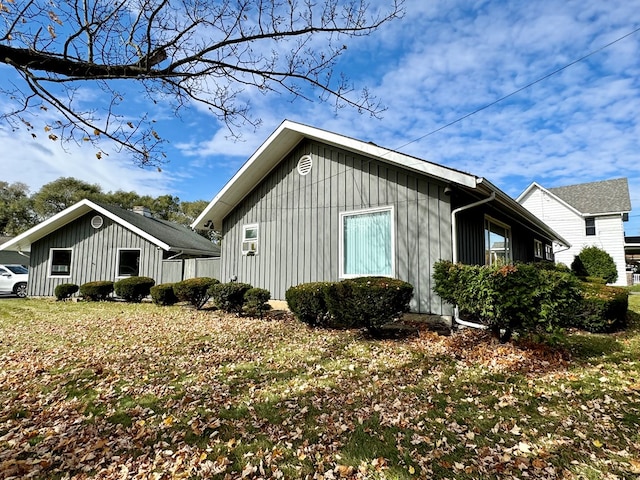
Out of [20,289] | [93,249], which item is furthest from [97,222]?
[20,289]

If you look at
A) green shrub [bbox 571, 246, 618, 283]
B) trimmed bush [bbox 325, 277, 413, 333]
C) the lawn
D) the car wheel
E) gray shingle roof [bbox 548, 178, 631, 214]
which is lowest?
the lawn

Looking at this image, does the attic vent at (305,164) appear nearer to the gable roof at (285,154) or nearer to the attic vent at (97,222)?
the gable roof at (285,154)

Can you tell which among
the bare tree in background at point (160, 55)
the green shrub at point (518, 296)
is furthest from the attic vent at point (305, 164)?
the bare tree in background at point (160, 55)

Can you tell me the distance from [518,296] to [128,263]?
1563 centimetres

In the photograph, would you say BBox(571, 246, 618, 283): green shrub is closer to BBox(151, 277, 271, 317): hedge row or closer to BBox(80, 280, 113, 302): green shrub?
BBox(151, 277, 271, 317): hedge row

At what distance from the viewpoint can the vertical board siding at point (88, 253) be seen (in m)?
15.0

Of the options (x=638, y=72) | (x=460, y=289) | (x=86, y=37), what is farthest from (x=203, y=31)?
(x=638, y=72)

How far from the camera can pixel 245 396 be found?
394 cm

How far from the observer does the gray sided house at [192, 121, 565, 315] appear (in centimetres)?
707

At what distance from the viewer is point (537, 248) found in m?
16.2

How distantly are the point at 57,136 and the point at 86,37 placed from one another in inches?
40.2

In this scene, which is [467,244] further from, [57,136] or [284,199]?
[57,136]

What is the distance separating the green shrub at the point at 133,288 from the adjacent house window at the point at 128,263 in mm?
1638

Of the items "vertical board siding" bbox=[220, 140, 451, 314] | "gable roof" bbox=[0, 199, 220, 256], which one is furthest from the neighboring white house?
"gable roof" bbox=[0, 199, 220, 256]
